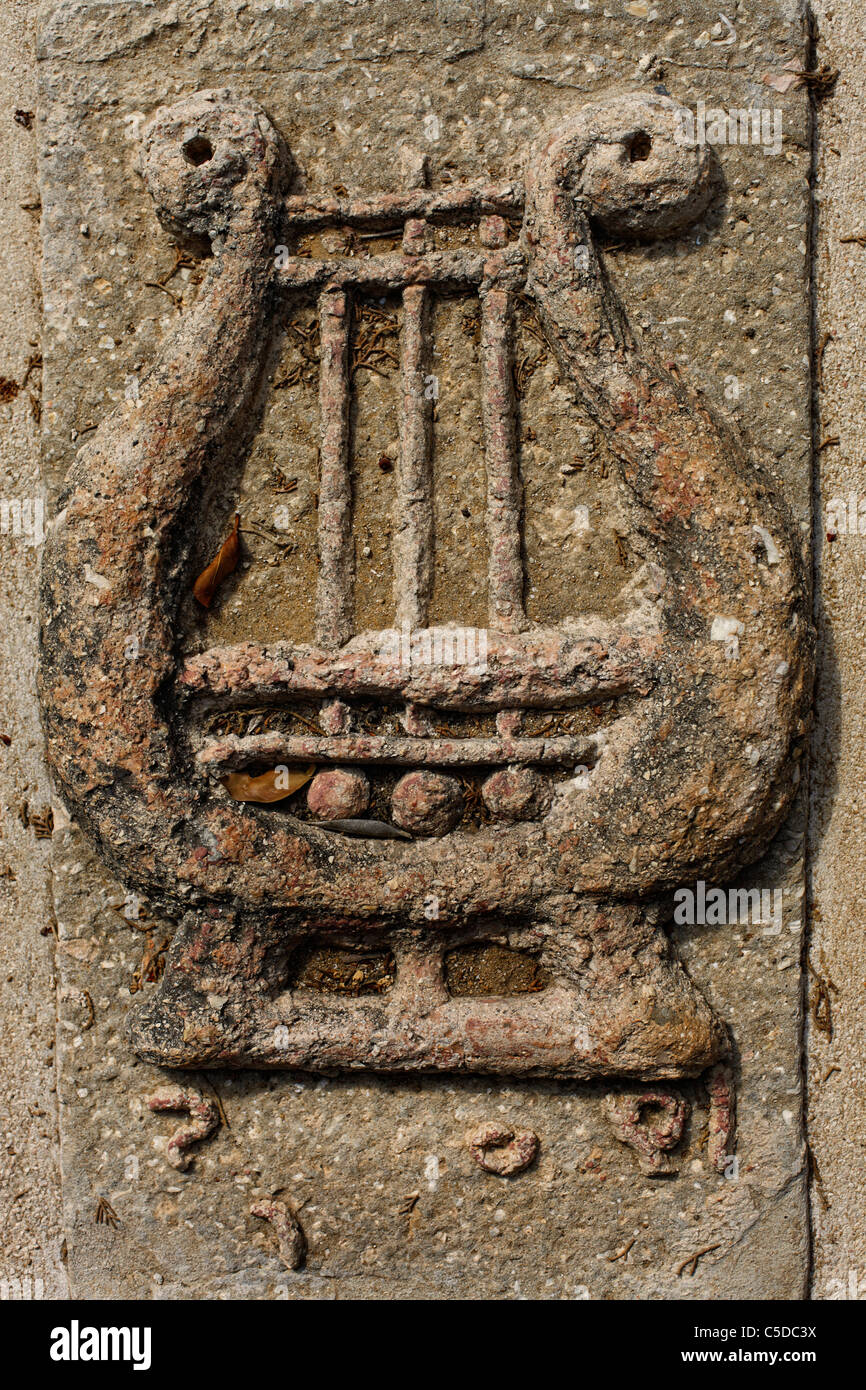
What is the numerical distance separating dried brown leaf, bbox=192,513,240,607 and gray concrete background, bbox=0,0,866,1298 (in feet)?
1.67

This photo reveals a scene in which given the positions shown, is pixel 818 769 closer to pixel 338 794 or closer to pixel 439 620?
pixel 439 620

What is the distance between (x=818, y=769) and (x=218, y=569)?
143 centimetres

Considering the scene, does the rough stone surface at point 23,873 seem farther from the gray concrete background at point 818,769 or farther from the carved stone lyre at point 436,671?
the carved stone lyre at point 436,671

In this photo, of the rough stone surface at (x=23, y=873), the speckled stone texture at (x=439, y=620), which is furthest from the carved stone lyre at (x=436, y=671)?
the rough stone surface at (x=23, y=873)

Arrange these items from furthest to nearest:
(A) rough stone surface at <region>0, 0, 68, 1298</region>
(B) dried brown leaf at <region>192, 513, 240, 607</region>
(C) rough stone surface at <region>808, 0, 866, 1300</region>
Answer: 1. (A) rough stone surface at <region>0, 0, 68, 1298</region>
2. (C) rough stone surface at <region>808, 0, 866, 1300</region>
3. (B) dried brown leaf at <region>192, 513, 240, 607</region>

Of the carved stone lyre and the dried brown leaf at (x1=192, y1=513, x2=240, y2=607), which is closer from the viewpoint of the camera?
the carved stone lyre

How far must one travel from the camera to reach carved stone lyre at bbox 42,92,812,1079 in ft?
7.15

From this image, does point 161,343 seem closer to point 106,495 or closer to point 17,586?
point 106,495

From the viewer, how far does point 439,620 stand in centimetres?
229

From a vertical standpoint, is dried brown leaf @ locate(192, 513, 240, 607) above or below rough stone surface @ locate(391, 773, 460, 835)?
above

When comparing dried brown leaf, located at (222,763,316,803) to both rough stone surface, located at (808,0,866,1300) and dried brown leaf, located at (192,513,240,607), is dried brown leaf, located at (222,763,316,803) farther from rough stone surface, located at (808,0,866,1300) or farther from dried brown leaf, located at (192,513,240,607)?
rough stone surface, located at (808,0,866,1300)

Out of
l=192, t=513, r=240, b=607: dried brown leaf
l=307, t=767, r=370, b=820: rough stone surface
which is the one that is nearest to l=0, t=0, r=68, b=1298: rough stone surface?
l=192, t=513, r=240, b=607: dried brown leaf

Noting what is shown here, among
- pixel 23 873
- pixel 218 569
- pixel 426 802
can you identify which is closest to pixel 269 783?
A: pixel 426 802

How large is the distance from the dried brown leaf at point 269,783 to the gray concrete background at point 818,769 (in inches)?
22.3
